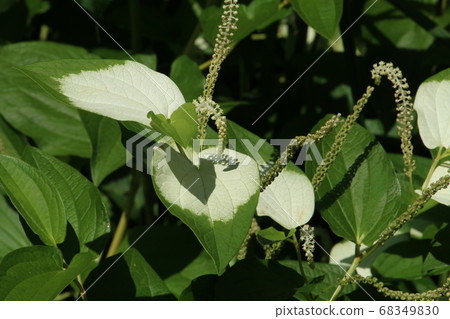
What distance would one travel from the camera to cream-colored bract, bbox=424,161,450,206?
20.2 inches

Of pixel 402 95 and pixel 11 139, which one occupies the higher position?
pixel 402 95

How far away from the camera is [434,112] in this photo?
552 millimetres

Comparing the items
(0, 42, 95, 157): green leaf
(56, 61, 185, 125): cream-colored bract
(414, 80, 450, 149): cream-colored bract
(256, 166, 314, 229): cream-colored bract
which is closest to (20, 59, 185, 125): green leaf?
(56, 61, 185, 125): cream-colored bract

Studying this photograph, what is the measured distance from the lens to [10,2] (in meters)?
0.91

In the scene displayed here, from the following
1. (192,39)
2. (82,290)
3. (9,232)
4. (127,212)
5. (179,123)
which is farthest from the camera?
(192,39)

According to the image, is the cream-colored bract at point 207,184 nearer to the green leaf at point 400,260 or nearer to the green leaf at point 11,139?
the green leaf at point 400,260

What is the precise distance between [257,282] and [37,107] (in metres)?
0.46

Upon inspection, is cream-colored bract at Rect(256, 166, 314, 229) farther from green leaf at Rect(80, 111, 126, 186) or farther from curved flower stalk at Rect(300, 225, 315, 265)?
green leaf at Rect(80, 111, 126, 186)

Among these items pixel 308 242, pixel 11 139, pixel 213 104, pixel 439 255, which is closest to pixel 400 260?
pixel 439 255

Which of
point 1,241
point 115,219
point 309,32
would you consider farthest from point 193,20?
point 1,241

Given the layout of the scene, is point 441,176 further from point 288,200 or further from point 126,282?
point 126,282

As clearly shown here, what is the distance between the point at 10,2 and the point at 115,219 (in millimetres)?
354

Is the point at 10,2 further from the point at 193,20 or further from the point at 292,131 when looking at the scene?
the point at 292,131

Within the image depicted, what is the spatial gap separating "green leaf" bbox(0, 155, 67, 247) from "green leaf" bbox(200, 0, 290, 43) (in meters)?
0.30
